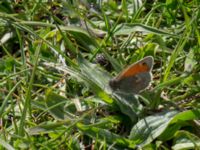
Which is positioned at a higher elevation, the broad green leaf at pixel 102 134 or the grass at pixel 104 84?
the grass at pixel 104 84

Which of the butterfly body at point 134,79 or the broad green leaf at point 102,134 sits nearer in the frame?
the butterfly body at point 134,79

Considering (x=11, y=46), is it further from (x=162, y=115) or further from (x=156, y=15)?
(x=162, y=115)

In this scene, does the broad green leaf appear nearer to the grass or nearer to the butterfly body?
the grass

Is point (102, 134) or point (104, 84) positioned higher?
point (104, 84)

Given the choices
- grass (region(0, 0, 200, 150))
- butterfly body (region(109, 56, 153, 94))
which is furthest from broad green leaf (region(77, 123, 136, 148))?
butterfly body (region(109, 56, 153, 94))

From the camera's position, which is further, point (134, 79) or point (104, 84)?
point (104, 84)

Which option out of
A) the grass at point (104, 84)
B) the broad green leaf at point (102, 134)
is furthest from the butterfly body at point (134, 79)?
the broad green leaf at point (102, 134)

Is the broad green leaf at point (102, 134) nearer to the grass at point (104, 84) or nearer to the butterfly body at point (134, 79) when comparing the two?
the grass at point (104, 84)

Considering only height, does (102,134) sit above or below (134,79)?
below

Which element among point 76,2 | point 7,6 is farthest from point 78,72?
point 7,6
